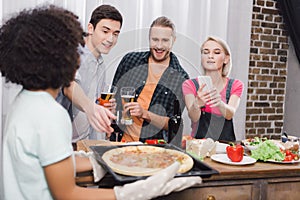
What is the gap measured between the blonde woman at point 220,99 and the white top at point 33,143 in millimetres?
1488

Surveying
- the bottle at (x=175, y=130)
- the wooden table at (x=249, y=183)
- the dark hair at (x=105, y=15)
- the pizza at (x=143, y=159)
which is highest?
the dark hair at (x=105, y=15)

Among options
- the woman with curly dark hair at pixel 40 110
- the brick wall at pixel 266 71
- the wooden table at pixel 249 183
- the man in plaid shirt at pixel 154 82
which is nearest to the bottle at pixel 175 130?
the wooden table at pixel 249 183

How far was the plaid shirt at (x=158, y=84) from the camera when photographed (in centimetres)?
235

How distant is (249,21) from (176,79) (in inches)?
50.6

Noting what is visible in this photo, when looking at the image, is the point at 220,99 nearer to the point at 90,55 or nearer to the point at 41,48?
the point at 90,55

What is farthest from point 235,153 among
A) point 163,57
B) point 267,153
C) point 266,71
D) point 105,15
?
point 266,71

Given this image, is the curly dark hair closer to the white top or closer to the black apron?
the white top

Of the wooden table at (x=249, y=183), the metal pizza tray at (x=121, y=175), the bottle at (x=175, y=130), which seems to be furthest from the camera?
the bottle at (x=175, y=130)

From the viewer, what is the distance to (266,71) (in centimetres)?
364

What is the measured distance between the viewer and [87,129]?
240cm

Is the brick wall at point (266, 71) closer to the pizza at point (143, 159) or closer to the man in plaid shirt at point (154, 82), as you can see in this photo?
the man in plaid shirt at point (154, 82)

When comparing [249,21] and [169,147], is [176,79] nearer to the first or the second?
[169,147]

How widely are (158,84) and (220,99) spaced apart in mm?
431

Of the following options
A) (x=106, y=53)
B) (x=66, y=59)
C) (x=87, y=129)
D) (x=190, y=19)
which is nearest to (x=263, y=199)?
(x=66, y=59)
